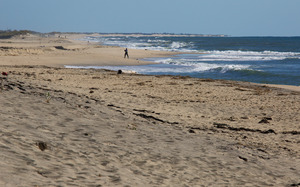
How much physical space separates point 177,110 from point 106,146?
5.03m

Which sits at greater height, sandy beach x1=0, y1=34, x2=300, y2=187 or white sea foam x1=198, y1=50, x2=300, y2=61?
white sea foam x1=198, y1=50, x2=300, y2=61

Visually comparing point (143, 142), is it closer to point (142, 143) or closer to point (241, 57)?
point (142, 143)

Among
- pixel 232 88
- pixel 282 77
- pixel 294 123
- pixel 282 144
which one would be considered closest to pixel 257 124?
pixel 294 123

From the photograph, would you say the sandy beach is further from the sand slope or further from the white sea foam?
the white sea foam

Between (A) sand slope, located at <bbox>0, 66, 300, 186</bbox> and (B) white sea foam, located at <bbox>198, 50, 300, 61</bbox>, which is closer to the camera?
(A) sand slope, located at <bbox>0, 66, 300, 186</bbox>

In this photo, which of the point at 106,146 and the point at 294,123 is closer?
the point at 106,146

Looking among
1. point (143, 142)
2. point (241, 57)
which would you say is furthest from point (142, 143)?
point (241, 57)

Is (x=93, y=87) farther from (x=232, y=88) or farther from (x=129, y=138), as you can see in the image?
(x=129, y=138)

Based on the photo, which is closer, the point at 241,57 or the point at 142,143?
the point at 142,143

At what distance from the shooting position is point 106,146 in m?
6.76

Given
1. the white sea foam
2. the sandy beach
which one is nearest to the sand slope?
the sandy beach

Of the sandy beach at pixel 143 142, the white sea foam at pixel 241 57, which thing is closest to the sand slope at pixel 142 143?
the sandy beach at pixel 143 142

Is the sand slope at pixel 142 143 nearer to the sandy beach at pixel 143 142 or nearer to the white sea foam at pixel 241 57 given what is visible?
the sandy beach at pixel 143 142

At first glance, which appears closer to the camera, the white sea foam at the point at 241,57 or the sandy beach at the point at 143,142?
the sandy beach at the point at 143,142
